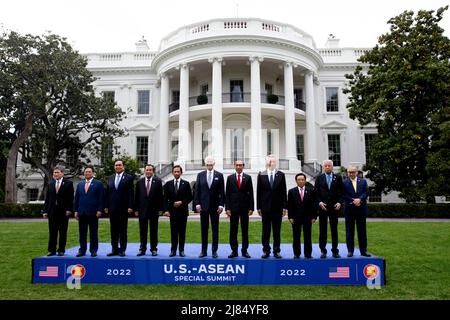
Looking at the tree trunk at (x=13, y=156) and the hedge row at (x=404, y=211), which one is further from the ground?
the tree trunk at (x=13, y=156)

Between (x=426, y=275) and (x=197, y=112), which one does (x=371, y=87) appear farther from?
(x=426, y=275)

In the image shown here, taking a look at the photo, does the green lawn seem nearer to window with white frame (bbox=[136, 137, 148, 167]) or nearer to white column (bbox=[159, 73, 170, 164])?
white column (bbox=[159, 73, 170, 164])

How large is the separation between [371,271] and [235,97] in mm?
20867

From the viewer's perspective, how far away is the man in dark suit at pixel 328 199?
6.78m

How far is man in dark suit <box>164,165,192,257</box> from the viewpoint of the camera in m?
7.03

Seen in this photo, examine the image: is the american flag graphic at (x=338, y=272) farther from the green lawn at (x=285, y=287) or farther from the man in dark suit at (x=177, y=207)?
the man in dark suit at (x=177, y=207)

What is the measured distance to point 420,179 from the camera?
67.6 ft

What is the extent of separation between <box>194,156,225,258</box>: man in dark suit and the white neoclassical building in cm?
1480

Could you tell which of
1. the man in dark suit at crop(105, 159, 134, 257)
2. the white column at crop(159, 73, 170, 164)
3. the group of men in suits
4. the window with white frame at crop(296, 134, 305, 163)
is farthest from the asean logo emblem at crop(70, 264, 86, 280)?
the window with white frame at crop(296, 134, 305, 163)

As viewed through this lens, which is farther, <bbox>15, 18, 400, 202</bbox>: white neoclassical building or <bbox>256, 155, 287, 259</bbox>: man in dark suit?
<bbox>15, 18, 400, 202</bbox>: white neoclassical building

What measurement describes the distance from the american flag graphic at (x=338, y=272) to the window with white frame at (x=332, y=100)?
24.1m

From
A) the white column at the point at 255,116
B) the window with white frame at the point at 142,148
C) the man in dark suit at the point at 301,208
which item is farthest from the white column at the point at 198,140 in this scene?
the man in dark suit at the point at 301,208
